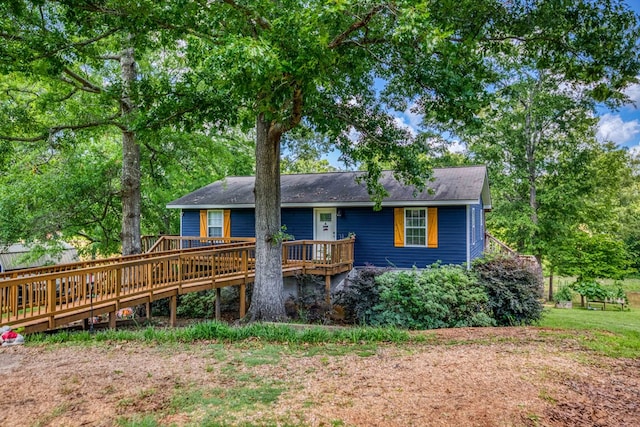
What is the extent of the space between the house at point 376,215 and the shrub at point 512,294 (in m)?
2.41

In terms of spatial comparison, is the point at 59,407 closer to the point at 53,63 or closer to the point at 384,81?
the point at 53,63

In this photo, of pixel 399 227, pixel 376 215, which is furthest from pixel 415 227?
pixel 376 215

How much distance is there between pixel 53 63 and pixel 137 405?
7.71m

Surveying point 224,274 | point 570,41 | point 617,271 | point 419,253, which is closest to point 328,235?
point 419,253

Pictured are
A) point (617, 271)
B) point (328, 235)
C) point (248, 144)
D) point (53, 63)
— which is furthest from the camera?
point (617, 271)

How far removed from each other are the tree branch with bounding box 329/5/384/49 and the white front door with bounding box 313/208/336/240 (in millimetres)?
8162

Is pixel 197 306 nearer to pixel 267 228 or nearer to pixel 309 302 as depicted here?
pixel 309 302

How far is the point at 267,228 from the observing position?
9492mm

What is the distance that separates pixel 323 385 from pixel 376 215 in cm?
1049

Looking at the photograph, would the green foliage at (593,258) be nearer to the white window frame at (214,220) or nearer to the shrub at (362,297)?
the shrub at (362,297)

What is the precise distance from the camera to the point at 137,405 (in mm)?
3730

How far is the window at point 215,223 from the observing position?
16.7 m

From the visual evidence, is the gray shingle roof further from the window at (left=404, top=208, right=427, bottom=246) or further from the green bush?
the green bush

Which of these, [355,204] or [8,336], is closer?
[8,336]
